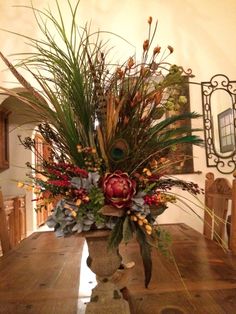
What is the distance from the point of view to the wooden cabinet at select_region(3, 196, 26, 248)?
3.96 meters

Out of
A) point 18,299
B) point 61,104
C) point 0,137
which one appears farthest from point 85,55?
point 0,137

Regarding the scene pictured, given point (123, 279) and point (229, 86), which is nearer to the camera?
point (123, 279)

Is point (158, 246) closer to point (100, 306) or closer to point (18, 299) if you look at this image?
point (100, 306)

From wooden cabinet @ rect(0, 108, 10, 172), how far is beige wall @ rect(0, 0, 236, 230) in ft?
4.59

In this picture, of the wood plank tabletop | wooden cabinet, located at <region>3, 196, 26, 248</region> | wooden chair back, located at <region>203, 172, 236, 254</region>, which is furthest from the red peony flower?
wooden cabinet, located at <region>3, 196, 26, 248</region>

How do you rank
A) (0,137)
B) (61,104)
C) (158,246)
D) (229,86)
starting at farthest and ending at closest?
(0,137) → (229,86) → (61,104) → (158,246)

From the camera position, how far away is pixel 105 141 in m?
0.69

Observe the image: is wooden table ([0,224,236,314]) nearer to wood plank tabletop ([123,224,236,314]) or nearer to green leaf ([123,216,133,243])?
wood plank tabletop ([123,224,236,314])

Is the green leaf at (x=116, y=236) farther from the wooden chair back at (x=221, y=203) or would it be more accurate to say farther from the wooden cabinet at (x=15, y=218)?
the wooden cabinet at (x=15, y=218)

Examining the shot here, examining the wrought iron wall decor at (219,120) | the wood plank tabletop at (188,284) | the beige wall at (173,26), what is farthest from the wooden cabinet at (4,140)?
the wood plank tabletop at (188,284)

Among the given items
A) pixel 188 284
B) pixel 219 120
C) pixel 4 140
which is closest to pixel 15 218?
pixel 4 140

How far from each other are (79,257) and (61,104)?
983 mm

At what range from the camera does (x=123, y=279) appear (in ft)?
2.58

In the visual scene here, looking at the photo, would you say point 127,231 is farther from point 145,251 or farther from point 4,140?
point 4,140
